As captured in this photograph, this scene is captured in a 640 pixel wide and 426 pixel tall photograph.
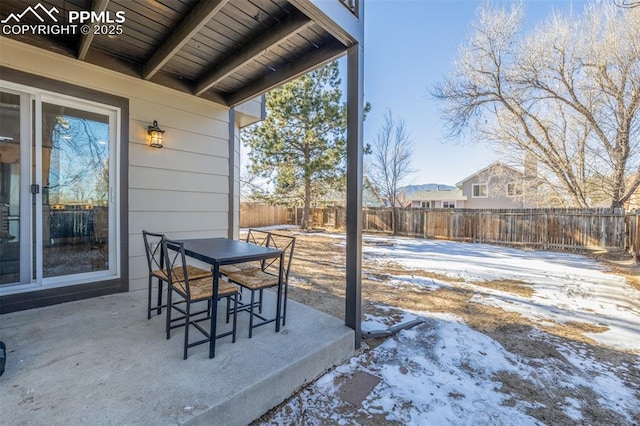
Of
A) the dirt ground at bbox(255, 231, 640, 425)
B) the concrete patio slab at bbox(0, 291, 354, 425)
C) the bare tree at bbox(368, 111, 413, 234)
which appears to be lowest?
the dirt ground at bbox(255, 231, 640, 425)

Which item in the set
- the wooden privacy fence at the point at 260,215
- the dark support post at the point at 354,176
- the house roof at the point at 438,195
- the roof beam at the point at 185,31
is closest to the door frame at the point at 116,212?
the roof beam at the point at 185,31

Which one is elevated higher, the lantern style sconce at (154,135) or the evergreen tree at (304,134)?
the evergreen tree at (304,134)

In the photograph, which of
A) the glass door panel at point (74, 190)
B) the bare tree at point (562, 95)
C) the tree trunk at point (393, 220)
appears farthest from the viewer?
the tree trunk at point (393, 220)

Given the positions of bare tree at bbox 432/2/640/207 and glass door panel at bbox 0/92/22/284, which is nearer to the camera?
glass door panel at bbox 0/92/22/284

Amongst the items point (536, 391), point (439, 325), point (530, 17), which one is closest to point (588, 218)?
point (530, 17)

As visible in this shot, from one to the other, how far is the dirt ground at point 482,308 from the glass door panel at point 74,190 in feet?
7.44

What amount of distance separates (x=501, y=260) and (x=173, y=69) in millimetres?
7469

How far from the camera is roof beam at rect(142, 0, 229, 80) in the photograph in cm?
205

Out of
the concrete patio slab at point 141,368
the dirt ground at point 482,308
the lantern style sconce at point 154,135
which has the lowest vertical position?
the dirt ground at point 482,308

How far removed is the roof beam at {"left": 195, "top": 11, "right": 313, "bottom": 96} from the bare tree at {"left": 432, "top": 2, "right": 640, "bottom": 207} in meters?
9.44

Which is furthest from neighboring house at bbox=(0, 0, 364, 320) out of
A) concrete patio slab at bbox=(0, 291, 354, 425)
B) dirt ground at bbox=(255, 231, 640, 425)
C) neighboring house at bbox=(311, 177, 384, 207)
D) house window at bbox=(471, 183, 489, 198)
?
house window at bbox=(471, 183, 489, 198)

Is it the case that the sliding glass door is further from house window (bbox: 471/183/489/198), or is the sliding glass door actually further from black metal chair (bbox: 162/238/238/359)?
house window (bbox: 471/183/489/198)

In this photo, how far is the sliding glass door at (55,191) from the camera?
2551mm

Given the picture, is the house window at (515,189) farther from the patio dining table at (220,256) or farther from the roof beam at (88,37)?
the roof beam at (88,37)
